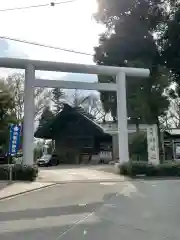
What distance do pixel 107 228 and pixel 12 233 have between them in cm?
191

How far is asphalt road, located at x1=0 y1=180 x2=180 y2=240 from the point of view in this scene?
7.53 metres

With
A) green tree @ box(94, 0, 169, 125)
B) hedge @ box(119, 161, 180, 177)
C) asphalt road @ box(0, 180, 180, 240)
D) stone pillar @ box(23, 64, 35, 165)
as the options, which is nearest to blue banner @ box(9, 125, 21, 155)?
stone pillar @ box(23, 64, 35, 165)

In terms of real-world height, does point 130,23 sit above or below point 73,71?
above

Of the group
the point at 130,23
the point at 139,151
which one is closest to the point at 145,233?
the point at 130,23

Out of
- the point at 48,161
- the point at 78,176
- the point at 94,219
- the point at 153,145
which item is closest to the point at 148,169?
the point at 153,145

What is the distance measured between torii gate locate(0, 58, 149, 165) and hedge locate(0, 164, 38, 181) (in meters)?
1.00

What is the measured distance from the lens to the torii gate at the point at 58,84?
2425cm

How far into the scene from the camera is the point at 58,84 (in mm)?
25422

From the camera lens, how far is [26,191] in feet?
58.1

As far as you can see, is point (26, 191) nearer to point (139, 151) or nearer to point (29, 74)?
point (29, 74)

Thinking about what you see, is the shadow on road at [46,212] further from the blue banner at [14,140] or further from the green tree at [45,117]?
the green tree at [45,117]

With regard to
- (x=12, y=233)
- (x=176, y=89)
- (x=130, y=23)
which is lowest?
(x=12, y=233)

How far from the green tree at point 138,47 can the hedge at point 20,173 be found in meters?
9.35

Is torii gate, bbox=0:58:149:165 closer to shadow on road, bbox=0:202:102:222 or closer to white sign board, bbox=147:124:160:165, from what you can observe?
white sign board, bbox=147:124:160:165
